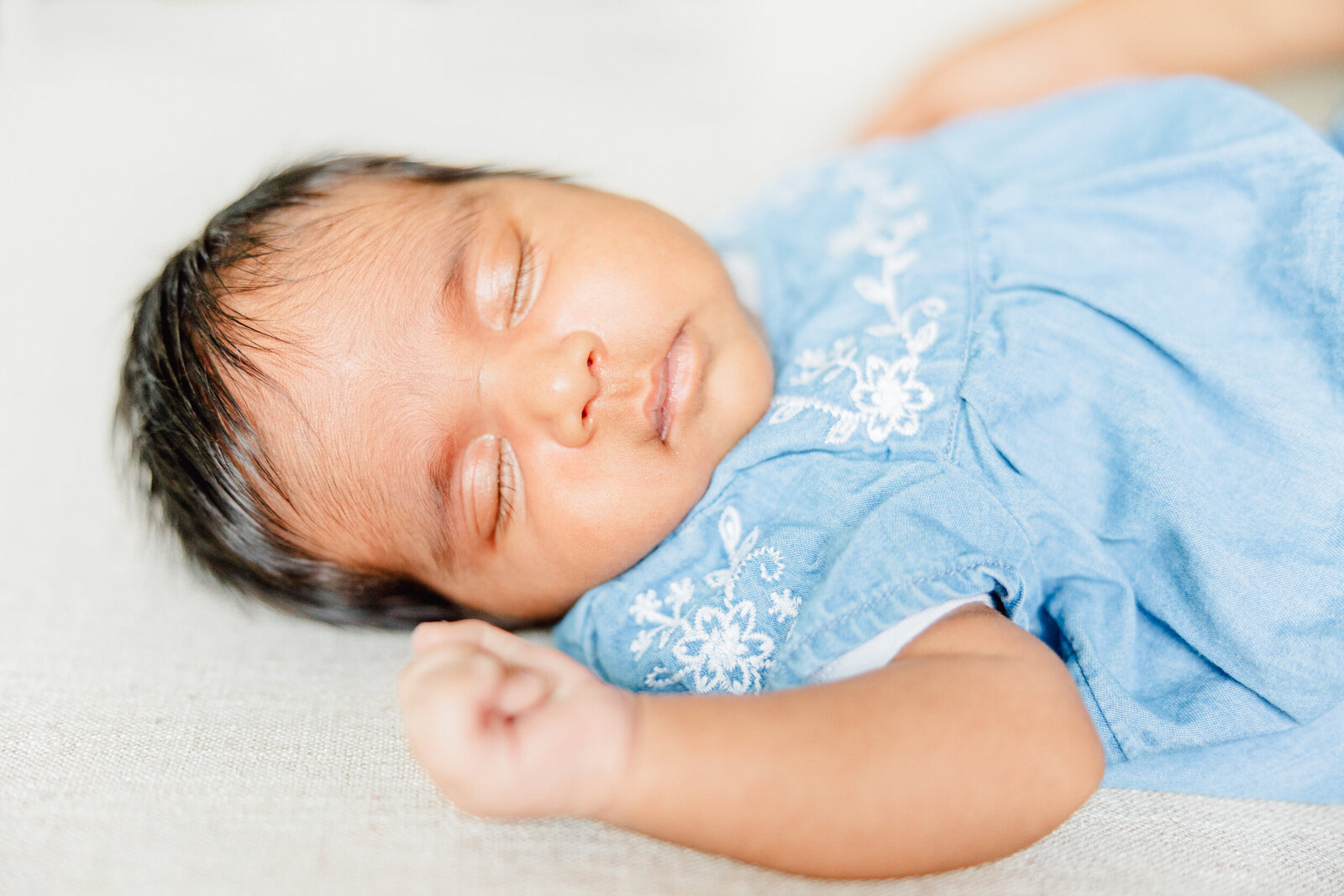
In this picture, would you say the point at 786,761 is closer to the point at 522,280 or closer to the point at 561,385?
the point at 561,385

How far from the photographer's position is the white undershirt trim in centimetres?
81

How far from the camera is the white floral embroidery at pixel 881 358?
923 mm

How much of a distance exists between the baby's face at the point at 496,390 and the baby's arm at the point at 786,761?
0.24 meters

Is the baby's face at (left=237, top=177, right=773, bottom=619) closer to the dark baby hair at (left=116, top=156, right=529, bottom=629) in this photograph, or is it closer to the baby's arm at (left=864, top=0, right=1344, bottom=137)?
the dark baby hair at (left=116, top=156, right=529, bottom=629)

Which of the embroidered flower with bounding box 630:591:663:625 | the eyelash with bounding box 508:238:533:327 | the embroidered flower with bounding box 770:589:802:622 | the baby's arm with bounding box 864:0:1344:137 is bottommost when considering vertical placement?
the embroidered flower with bounding box 630:591:663:625

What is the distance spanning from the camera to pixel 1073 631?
0.88 metres

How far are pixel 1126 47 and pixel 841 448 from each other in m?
0.94

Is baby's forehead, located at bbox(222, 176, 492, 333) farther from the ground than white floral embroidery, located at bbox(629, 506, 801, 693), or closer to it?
farther from the ground

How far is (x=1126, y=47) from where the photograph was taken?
56.6 inches

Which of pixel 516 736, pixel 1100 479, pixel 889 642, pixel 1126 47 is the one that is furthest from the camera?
pixel 1126 47

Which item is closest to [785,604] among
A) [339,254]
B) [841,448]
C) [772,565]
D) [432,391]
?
[772,565]

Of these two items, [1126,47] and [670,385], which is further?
[1126,47]

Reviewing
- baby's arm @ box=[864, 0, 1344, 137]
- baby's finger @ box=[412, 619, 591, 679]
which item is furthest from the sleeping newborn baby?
baby's arm @ box=[864, 0, 1344, 137]

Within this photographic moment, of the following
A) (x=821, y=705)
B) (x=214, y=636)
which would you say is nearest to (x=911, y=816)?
(x=821, y=705)
